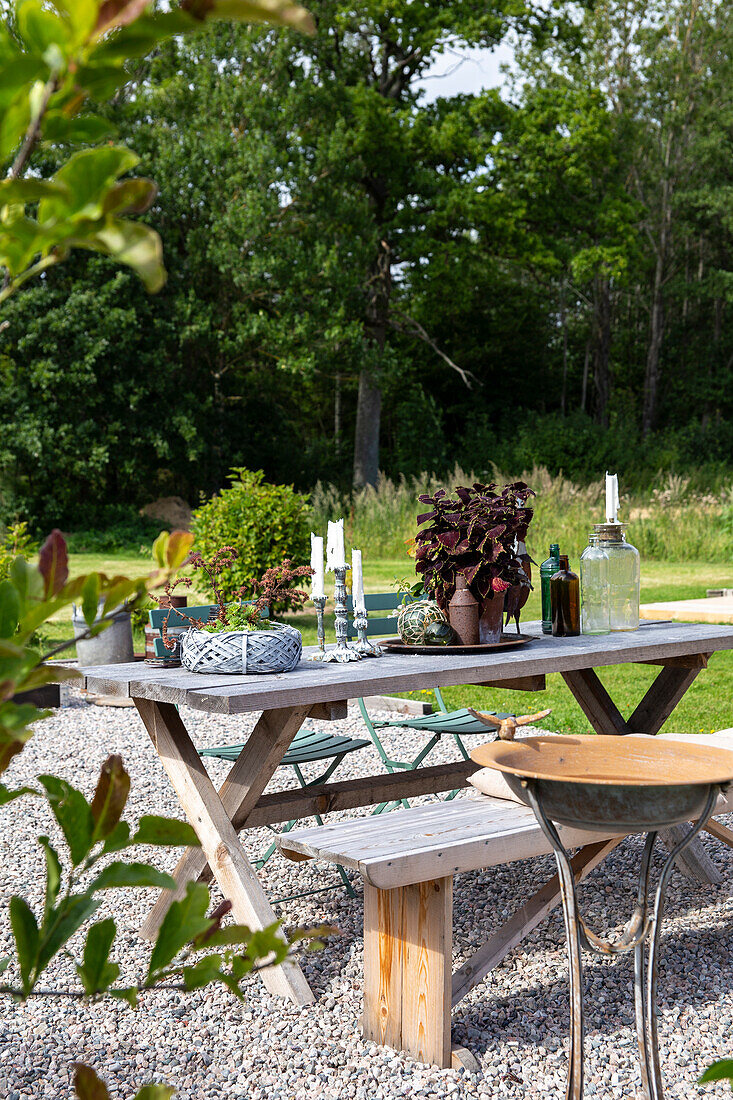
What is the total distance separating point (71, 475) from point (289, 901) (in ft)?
52.9

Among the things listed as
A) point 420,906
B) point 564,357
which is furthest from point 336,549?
point 564,357

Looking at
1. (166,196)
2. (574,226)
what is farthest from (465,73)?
(166,196)

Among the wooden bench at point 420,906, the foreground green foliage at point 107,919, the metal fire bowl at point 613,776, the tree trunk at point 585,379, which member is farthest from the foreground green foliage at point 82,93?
the tree trunk at point 585,379

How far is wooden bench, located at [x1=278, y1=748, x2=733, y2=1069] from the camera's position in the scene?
8.22 ft

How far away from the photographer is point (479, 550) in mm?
3393

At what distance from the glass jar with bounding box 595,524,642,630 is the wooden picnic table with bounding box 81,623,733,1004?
0.76ft

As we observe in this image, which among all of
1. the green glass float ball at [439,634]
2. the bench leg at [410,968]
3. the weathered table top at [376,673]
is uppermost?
the green glass float ball at [439,634]

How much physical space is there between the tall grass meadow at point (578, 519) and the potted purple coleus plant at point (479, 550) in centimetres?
991

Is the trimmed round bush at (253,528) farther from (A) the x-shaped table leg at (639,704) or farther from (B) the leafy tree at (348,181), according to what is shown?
(B) the leafy tree at (348,181)

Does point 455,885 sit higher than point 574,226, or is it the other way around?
point 574,226

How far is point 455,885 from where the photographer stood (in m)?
3.76

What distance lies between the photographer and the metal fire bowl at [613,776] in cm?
169

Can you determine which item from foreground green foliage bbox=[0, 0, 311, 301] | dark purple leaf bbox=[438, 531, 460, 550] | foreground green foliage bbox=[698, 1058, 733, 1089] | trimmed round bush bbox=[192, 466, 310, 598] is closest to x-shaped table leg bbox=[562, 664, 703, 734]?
dark purple leaf bbox=[438, 531, 460, 550]

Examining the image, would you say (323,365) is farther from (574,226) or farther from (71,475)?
(574,226)
